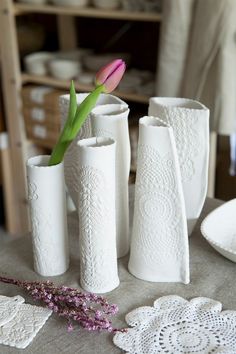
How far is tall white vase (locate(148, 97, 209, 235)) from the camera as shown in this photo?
991 mm

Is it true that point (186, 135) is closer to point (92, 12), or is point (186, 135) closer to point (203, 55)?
point (203, 55)

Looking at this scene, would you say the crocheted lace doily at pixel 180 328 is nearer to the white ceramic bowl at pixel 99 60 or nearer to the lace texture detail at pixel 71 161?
the lace texture detail at pixel 71 161

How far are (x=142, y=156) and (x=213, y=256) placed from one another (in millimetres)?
268

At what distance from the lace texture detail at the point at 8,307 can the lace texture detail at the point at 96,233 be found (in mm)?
113

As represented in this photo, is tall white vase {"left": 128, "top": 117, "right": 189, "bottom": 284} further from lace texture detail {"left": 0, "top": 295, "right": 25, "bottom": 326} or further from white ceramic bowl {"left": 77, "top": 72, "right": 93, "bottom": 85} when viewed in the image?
white ceramic bowl {"left": 77, "top": 72, "right": 93, "bottom": 85}

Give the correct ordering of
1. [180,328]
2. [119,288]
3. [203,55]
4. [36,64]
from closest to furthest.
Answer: [180,328], [119,288], [203,55], [36,64]

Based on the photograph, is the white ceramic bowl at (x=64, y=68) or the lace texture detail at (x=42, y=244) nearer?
the lace texture detail at (x=42, y=244)

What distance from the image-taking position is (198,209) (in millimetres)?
1086

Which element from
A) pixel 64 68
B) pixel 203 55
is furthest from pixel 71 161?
pixel 64 68

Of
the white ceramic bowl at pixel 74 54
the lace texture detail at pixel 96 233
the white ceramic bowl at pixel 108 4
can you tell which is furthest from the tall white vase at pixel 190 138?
the white ceramic bowl at pixel 74 54

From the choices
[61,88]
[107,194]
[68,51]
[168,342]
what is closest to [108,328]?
[168,342]

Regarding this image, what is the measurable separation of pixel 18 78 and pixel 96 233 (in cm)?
163

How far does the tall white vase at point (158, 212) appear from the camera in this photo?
0.88 meters

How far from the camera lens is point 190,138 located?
1.02m
